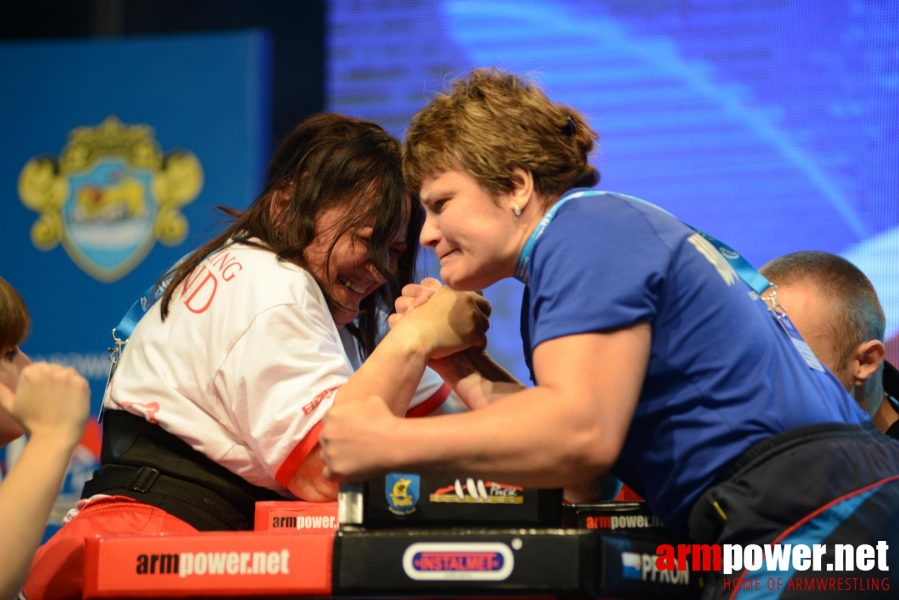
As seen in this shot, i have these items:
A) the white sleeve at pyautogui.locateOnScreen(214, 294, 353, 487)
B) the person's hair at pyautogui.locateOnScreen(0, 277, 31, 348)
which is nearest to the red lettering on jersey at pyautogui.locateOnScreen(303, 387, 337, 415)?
the white sleeve at pyautogui.locateOnScreen(214, 294, 353, 487)

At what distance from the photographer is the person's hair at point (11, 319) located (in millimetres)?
2078

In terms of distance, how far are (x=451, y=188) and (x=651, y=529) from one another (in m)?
0.67

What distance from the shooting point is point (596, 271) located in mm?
1354

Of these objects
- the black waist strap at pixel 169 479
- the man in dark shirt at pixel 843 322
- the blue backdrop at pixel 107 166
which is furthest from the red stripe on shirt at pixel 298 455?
the blue backdrop at pixel 107 166

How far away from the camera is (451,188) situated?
1.63 metres

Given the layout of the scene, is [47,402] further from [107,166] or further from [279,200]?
[107,166]

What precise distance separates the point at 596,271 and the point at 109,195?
353 cm

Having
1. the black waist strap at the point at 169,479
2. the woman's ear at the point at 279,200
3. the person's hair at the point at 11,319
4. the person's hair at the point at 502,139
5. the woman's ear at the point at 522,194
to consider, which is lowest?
the black waist strap at the point at 169,479

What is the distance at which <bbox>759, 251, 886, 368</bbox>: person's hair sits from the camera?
2.28 m

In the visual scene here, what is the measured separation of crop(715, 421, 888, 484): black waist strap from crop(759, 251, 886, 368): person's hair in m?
0.92

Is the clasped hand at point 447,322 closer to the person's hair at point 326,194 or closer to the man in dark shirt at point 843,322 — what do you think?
the person's hair at point 326,194

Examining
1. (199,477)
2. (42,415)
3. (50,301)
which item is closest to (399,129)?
(50,301)

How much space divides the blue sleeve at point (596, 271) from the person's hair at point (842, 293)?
1.02 meters

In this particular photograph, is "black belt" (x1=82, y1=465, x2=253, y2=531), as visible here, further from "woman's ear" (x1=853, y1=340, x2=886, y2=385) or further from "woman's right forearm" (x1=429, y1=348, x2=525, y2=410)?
"woman's ear" (x1=853, y1=340, x2=886, y2=385)
